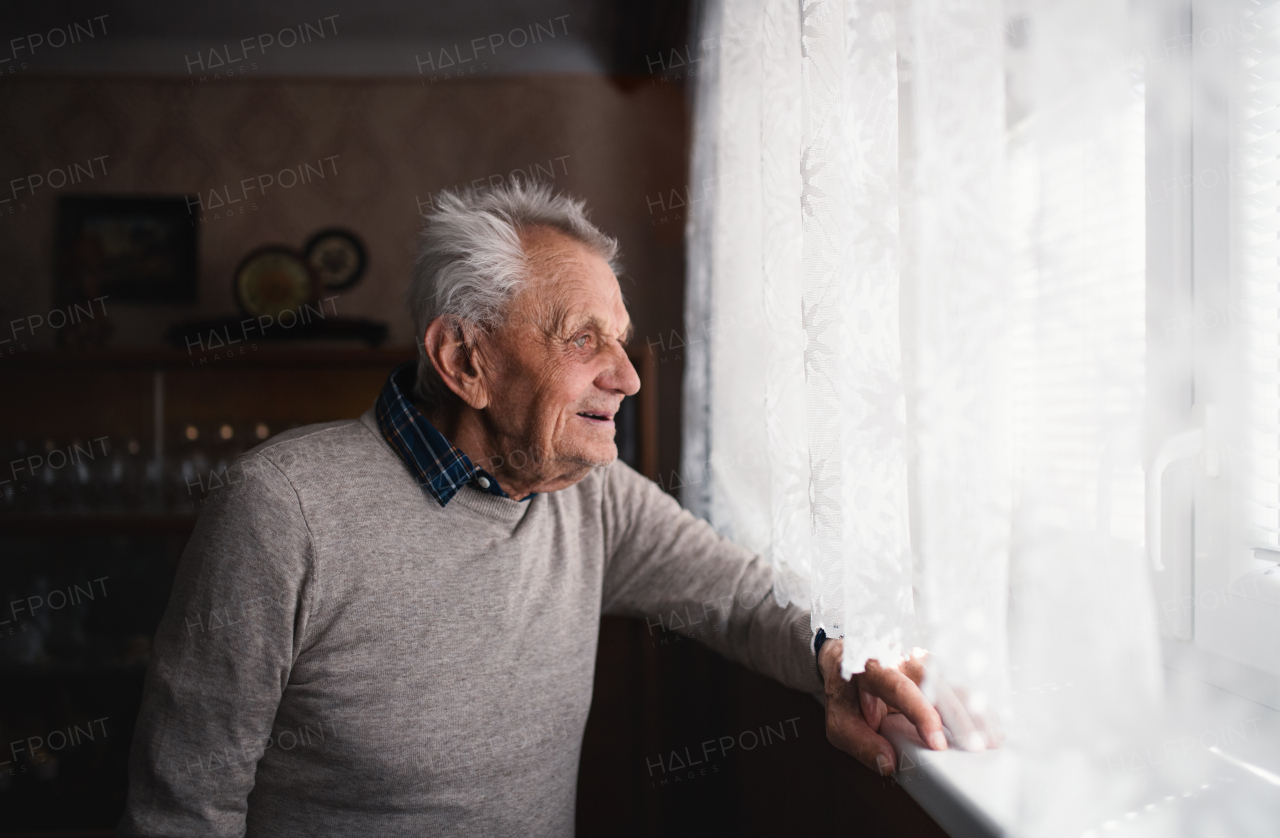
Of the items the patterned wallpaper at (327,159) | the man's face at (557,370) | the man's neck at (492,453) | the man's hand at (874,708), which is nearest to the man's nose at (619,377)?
the man's face at (557,370)

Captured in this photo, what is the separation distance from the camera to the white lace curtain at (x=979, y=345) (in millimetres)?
556

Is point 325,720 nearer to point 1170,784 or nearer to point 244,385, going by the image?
point 1170,784

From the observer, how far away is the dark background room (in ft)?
6.75

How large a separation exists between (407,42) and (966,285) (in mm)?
2394

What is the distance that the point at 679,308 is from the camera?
2443mm

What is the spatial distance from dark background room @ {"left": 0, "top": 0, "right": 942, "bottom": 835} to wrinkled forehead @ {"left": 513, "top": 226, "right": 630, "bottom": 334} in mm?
836

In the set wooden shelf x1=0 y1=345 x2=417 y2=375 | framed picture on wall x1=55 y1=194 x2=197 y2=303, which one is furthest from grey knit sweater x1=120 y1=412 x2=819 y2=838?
framed picture on wall x1=55 y1=194 x2=197 y2=303

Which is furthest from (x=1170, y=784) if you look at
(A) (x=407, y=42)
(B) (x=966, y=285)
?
(A) (x=407, y=42)

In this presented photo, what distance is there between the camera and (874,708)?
2.80ft

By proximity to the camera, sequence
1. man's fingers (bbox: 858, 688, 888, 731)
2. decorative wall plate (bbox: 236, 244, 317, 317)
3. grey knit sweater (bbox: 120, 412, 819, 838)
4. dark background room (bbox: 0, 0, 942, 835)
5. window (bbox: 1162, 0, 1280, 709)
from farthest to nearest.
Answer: decorative wall plate (bbox: 236, 244, 317, 317)
dark background room (bbox: 0, 0, 942, 835)
grey knit sweater (bbox: 120, 412, 819, 838)
man's fingers (bbox: 858, 688, 888, 731)
window (bbox: 1162, 0, 1280, 709)

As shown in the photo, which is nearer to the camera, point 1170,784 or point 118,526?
point 1170,784

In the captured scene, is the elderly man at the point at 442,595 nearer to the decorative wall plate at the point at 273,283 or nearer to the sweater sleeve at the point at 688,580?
the sweater sleeve at the point at 688,580

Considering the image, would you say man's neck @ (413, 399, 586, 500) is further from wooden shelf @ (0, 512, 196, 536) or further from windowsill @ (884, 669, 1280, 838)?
wooden shelf @ (0, 512, 196, 536)

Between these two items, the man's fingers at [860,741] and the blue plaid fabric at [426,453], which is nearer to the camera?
the man's fingers at [860,741]
